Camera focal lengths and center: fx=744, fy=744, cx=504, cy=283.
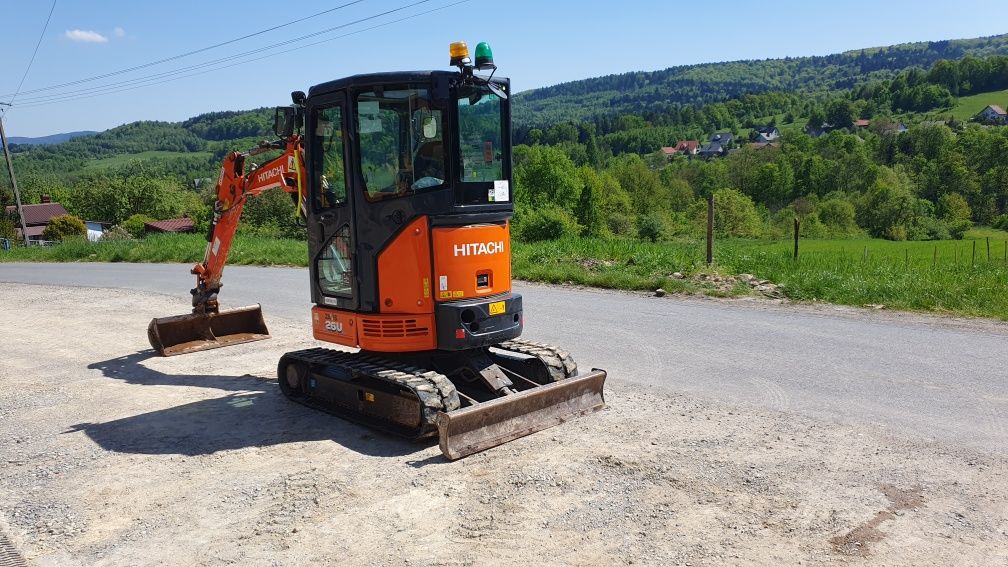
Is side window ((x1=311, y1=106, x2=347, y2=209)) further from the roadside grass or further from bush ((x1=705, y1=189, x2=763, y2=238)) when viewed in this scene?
bush ((x1=705, y1=189, x2=763, y2=238))

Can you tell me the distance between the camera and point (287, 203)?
136ft

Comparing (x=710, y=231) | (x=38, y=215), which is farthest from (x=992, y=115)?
(x=38, y=215)

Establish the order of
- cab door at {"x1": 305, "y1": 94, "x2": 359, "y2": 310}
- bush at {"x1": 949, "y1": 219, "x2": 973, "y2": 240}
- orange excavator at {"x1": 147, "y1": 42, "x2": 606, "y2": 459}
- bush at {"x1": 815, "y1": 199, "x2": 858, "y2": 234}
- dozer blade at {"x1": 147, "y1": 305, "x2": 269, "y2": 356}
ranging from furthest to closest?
bush at {"x1": 815, "y1": 199, "x2": 858, "y2": 234}, bush at {"x1": 949, "y1": 219, "x2": 973, "y2": 240}, dozer blade at {"x1": 147, "y1": 305, "x2": 269, "y2": 356}, cab door at {"x1": 305, "y1": 94, "x2": 359, "y2": 310}, orange excavator at {"x1": 147, "y1": 42, "x2": 606, "y2": 459}

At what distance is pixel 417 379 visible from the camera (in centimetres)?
623

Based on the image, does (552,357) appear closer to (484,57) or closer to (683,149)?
(484,57)

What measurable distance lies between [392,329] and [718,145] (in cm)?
18059

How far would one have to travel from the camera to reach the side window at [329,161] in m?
6.69

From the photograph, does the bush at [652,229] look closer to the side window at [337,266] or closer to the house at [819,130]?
the side window at [337,266]

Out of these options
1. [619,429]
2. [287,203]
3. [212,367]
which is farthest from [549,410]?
[287,203]

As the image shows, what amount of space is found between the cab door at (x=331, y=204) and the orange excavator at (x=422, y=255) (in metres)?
0.01

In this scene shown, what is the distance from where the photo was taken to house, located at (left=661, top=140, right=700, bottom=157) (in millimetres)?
168375

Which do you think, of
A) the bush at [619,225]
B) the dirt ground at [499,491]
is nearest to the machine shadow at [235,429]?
the dirt ground at [499,491]

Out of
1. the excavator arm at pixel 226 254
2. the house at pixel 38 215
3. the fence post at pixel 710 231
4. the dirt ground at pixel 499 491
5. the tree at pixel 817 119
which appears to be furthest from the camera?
the tree at pixel 817 119

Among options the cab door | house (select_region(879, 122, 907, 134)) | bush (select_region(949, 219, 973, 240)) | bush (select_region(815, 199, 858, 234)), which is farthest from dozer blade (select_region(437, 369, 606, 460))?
house (select_region(879, 122, 907, 134))
